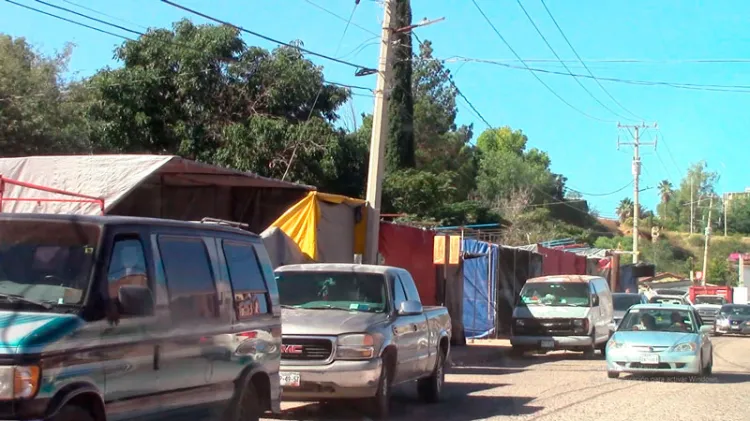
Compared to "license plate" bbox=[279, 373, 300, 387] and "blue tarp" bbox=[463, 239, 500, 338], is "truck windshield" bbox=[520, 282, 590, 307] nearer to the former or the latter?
"blue tarp" bbox=[463, 239, 500, 338]

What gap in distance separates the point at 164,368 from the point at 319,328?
4.21 metres

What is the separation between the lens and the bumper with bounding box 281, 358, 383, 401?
10.7 m

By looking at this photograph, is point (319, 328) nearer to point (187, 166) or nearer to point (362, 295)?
point (362, 295)

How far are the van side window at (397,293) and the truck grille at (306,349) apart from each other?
1.55m

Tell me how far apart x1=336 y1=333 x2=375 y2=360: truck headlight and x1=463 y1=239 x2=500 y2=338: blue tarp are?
51.9 feet

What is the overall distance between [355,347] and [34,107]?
49.4 feet

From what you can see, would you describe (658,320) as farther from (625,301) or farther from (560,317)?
(625,301)

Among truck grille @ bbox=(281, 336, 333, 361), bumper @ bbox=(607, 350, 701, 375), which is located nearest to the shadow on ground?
truck grille @ bbox=(281, 336, 333, 361)

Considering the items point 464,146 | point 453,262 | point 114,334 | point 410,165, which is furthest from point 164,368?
point 464,146

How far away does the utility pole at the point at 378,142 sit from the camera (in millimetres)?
17625

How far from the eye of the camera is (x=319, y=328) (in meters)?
10.9

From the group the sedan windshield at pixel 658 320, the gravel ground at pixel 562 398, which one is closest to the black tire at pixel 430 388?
the gravel ground at pixel 562 398

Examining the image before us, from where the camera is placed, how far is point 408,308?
1189 centimetres

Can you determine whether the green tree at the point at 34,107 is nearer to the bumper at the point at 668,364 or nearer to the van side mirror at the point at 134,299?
the bumper at the point at 668,364
